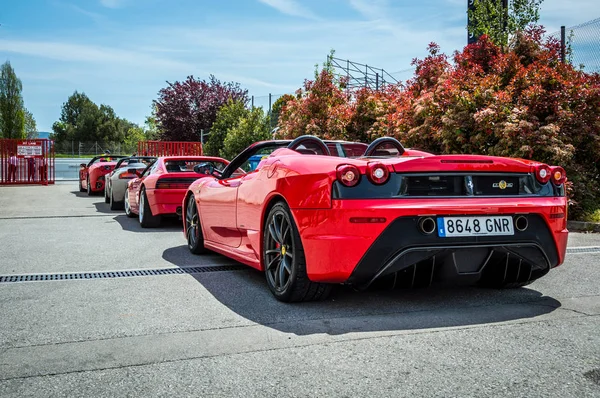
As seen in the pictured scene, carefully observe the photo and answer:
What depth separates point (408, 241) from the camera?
3797 mm

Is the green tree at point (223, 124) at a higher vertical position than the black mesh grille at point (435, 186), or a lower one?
higher

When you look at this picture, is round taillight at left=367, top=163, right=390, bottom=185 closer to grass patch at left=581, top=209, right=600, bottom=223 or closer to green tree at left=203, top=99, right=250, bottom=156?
grass patch at left=581, top=209, right=600, bottom=223

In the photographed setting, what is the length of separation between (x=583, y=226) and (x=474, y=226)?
6.19 metres

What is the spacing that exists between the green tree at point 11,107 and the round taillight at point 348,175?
94.5 meters

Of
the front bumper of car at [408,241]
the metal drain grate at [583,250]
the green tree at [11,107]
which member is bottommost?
the metal drain grate at [583,250]

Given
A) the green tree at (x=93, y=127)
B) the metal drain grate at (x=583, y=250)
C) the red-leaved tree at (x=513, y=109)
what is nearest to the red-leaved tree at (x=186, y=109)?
the red-leaved tree at (x=513, y=109)


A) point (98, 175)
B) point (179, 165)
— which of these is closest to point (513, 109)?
point (179, 165)

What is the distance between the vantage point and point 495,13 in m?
14.1

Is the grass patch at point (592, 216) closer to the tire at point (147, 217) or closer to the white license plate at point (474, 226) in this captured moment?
the white license plate at point (474, 226)

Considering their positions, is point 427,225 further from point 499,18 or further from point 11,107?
point 11,107

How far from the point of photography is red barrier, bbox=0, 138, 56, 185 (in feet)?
91.1

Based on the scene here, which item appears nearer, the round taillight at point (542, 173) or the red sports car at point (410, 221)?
the red sports car at point (410, 221)

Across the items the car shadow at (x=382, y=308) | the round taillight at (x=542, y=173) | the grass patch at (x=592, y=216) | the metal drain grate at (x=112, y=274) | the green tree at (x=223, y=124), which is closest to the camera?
the car shadow at (x=382, y=308)

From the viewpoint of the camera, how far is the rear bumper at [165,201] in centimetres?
958
